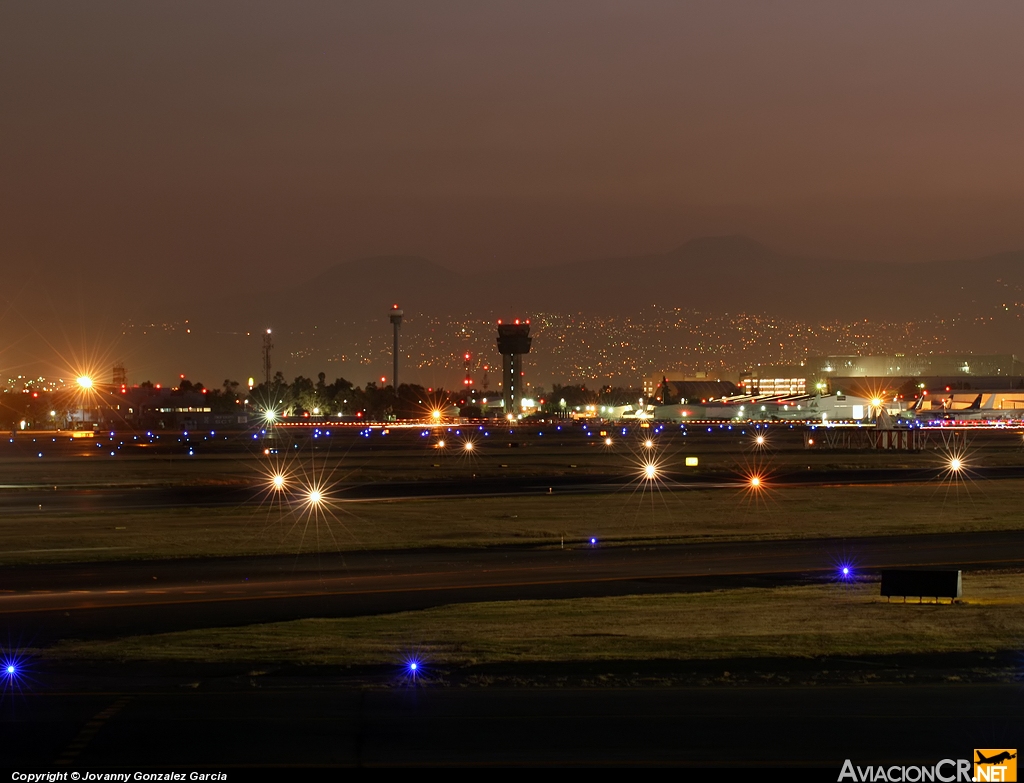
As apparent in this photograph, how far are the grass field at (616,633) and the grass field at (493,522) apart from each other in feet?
46.5

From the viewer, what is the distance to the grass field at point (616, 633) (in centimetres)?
2038

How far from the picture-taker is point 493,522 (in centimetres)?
4603

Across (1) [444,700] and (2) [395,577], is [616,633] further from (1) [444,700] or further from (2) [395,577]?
(2) [395,577]

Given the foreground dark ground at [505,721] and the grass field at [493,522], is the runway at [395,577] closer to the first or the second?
the grass field at [493,522]

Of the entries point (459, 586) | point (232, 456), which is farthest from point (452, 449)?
point (459, 586)

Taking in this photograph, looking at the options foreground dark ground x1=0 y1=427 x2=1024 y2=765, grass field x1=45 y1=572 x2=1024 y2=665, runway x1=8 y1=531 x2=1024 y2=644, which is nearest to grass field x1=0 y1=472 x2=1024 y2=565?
runway x1=8 y1=531 x2=1024 y2=644

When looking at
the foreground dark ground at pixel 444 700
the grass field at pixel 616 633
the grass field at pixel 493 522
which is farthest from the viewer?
the grass field at pixel 493 522

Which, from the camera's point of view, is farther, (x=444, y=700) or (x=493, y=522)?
(x=493, y=522)

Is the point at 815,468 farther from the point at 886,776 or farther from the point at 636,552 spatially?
the point at 886,776

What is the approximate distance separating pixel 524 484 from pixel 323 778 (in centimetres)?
5066

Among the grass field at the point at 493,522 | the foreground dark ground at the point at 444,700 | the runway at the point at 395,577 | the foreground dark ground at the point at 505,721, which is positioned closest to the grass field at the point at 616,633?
the foreground dark ground at the point at 444,700

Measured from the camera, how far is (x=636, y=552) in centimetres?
3781

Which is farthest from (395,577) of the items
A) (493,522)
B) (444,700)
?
(444,700)

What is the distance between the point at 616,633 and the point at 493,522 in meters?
23.6
